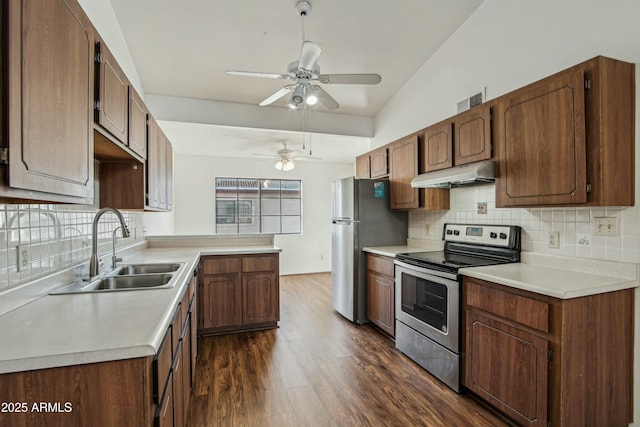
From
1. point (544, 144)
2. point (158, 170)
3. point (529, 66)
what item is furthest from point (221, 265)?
point (529, 66)

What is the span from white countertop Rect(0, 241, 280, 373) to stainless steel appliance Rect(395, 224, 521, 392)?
1.83m

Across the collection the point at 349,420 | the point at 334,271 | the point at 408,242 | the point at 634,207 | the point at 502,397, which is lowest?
the point at 349,420

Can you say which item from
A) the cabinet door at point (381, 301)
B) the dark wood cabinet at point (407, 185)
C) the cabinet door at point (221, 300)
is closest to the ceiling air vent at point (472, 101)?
the dark wood cabinet at point (407, 185)

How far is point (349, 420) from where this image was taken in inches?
76.5

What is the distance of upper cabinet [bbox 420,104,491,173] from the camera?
2387 mm

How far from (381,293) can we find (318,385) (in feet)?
4.05

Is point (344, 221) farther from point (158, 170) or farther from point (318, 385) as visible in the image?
point (158, 170)

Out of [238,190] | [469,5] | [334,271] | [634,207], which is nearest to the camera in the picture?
[634,207]

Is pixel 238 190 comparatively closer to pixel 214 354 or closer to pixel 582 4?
pixel 214 354

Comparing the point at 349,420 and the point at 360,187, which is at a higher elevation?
the point at 360,187

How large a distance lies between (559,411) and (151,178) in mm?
3014

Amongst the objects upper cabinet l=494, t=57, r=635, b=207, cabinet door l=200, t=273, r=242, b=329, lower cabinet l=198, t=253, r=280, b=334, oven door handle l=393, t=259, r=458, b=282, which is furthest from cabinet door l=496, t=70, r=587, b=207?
cabinet door l=200, t=273, r=242, b=329

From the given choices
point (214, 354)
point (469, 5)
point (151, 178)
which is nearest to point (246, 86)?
point (151, 178)

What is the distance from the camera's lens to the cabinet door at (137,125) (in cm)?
184
